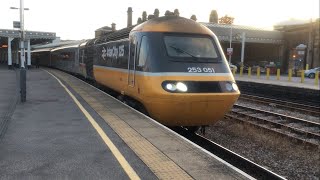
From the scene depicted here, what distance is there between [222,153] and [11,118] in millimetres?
5577

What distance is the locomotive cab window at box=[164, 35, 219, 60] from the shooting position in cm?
962

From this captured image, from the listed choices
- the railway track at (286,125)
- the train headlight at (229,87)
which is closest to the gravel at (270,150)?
the railway track at (286,125)

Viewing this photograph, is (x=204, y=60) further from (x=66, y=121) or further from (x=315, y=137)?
(x=315, y=137)

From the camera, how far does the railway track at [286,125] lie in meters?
11.5

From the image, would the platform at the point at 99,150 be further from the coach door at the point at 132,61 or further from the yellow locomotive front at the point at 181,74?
the coach door at the point at 132,61

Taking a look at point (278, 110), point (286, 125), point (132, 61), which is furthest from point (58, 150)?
point (278, 110)

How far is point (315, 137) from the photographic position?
1148 cm

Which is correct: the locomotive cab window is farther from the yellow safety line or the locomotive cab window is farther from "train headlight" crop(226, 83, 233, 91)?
the yellow safety line

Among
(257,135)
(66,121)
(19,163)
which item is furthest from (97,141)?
(257,135)

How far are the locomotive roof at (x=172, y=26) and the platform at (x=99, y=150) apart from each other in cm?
232

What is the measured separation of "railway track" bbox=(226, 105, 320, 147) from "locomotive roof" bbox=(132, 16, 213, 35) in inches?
174

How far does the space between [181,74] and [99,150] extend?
3108 millimetres

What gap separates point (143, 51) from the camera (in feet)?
32.6

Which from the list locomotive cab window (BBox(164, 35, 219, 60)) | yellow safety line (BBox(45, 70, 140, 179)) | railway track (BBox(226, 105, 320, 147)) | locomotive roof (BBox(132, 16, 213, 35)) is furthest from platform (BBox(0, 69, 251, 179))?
railway track (BBox(226, 105, 320, 147))
